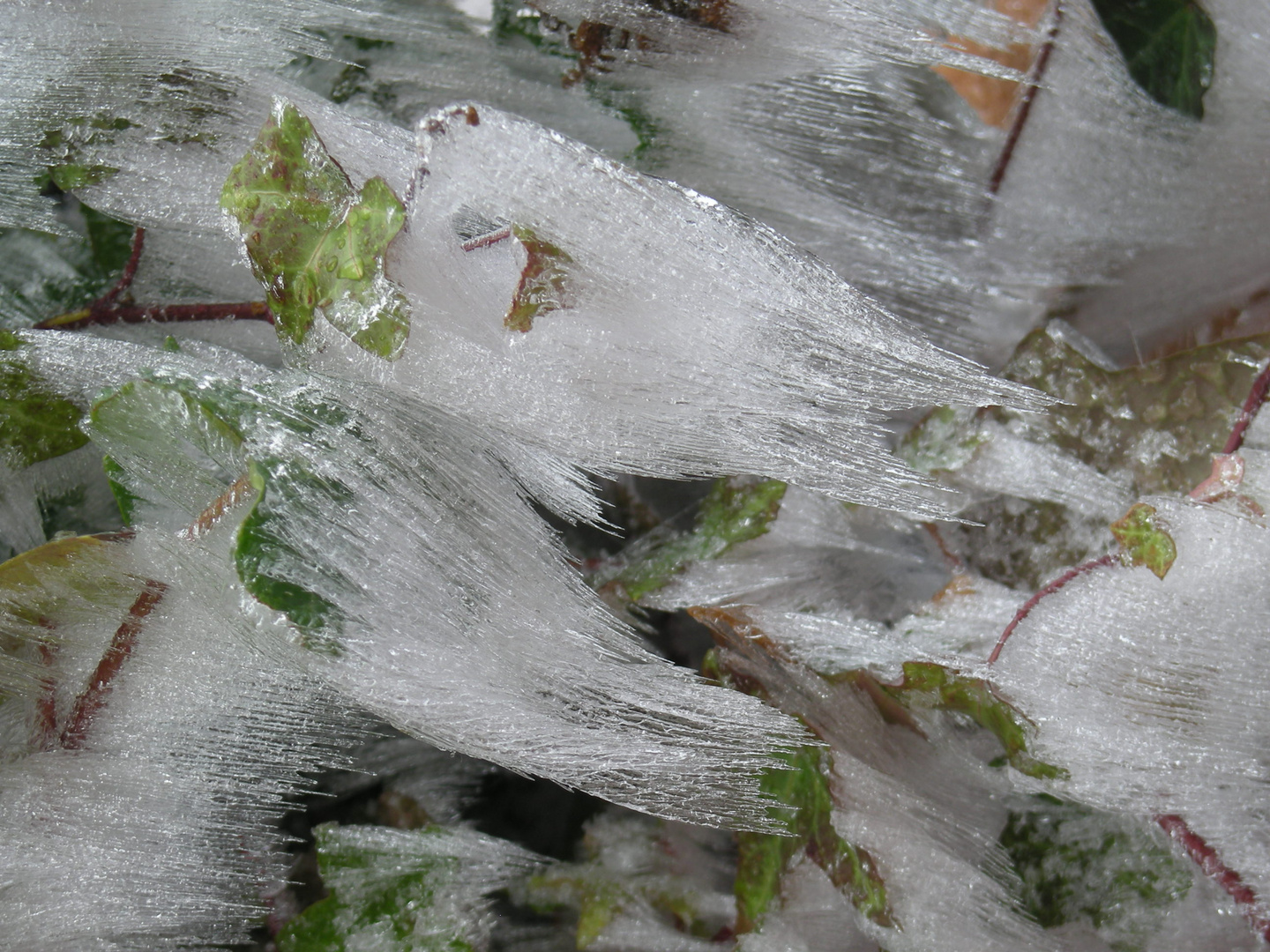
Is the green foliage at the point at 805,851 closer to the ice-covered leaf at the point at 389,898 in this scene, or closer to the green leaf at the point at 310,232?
the ice-covered leaf at the point at 389,898

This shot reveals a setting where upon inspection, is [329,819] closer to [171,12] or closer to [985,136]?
[171,12]

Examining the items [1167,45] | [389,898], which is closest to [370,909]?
[389,898]

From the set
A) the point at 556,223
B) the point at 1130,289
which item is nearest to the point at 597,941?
Answer: the point at 556,223

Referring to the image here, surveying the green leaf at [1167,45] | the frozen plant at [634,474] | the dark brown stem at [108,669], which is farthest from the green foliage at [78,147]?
the green leaf at [1167,45]

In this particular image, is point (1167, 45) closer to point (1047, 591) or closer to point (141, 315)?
point (1047, 591)

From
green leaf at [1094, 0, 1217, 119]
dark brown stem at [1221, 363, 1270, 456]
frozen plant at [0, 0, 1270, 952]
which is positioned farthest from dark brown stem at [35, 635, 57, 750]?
green leaf at [1094, 0, 1217, 119]

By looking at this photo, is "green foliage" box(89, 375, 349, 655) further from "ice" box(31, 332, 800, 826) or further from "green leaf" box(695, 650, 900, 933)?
"green leaf" box(695, 650, 900, 933)
